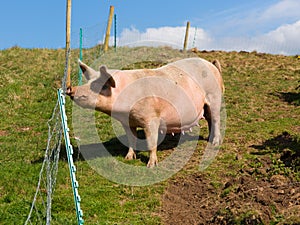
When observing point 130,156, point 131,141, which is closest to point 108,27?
point 131,141

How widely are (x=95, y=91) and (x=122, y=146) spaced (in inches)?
88.5

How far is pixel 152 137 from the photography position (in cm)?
830

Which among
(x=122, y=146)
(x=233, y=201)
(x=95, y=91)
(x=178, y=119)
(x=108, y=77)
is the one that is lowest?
(x=233, y=201)

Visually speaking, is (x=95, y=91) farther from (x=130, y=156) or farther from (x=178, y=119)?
(x=178, y=119)

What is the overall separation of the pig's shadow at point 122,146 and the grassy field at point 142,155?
0.29ft

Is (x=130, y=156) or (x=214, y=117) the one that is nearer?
(x=130, y=156)

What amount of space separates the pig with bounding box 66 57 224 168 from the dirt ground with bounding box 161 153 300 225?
1313 mm

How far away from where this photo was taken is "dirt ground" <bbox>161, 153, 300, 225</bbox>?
5.46 meters

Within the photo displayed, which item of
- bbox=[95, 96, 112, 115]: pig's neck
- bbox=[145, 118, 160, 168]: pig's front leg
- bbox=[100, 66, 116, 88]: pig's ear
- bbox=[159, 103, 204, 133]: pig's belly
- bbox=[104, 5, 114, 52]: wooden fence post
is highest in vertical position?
bbox=[104, 5, 114, 52]: wooden fence post

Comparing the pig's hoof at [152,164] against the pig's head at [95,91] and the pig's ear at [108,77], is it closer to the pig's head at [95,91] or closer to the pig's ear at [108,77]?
the pig's head at [95,91]

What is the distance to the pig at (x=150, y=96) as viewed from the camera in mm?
7871

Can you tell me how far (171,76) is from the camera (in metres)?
8.81

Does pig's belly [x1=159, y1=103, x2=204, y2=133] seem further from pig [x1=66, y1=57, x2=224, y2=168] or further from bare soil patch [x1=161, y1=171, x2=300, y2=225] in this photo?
bare soil patch [x1=161, y1=171, x2=300, y2=225]

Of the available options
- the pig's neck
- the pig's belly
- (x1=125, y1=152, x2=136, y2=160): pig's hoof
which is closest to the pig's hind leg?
the pig's belly
